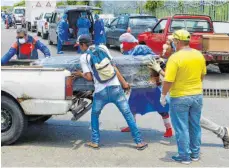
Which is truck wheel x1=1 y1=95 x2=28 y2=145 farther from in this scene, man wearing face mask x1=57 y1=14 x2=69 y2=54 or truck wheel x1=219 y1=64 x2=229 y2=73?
man wearing face mask x1=57 y1=14 x2=69 y2=54

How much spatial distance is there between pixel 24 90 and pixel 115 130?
6.01ft

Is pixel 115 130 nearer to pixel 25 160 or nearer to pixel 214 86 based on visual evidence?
pixel 25 160

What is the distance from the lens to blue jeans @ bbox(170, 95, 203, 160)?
19.0 feet

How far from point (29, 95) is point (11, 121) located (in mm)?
484

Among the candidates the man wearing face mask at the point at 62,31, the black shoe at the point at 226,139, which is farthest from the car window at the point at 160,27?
the black shoe at the point at 226,139

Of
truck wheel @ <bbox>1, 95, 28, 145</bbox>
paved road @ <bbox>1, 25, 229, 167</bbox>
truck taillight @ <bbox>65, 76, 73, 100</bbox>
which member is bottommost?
paved road @ <bbox>1, 25, 229, 167</bbox>

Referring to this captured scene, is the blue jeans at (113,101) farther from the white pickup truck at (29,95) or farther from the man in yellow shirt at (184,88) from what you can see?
the man in yellow shirt at (184,88)

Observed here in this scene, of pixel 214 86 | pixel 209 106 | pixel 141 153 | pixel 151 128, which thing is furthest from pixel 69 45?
pixel 141 153

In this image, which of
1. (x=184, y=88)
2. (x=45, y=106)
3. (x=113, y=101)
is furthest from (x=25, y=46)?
(x=184, y=88)

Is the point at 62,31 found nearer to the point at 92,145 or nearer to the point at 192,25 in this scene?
the point at 192,25

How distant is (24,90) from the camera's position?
640 centimetres

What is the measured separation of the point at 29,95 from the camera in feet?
21.0

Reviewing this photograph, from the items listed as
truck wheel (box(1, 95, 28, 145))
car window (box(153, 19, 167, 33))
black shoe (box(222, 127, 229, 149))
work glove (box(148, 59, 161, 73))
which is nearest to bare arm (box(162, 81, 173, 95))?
work glove (box(148, 59, 161, 73))

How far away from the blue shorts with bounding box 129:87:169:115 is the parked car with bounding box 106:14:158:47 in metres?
12.4
